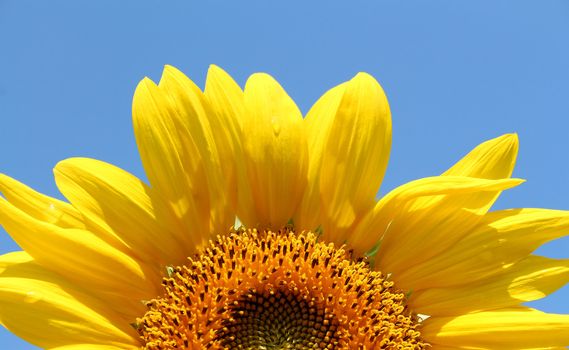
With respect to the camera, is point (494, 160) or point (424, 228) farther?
point (424, 228)

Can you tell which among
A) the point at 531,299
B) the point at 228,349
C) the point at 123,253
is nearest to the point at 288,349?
the point at 228,349

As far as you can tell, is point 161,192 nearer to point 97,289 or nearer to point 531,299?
point 97,289

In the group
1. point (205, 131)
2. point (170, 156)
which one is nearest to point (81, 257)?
point (170, 156)

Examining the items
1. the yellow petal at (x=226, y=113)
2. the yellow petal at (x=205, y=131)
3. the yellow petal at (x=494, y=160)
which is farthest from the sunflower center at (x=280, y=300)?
the yellow petal at (x=494, y=160)

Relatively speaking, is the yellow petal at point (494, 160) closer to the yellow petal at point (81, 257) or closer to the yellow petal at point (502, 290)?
the yellow petal at point (502, 290)

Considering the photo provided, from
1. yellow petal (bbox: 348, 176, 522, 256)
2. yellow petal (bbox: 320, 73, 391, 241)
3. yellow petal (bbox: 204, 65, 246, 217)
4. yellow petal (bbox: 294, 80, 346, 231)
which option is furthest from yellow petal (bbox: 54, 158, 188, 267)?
yellow petal (bbox: 348, 176, 522, 256)

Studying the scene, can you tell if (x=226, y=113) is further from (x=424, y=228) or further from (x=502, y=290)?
(x=502, y=290)
